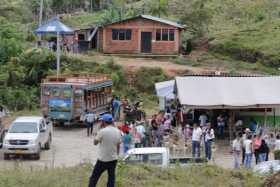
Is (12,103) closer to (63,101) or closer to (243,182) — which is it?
(63,101)

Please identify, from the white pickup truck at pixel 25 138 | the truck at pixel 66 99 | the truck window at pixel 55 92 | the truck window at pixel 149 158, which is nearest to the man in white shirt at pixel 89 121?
the truck at pixel 66 99

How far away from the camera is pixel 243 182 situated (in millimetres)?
13266

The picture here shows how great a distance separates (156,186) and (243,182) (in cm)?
190

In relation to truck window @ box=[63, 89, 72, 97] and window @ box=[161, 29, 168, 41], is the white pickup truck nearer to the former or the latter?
truck window @ box=[63, 89, 72, 97]

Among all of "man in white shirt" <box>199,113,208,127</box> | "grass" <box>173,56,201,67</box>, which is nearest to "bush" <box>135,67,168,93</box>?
"grass" <box>173,56,201,67</box>

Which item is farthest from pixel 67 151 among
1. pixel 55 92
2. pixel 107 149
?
pixel 107 149

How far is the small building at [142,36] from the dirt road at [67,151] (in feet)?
66.1

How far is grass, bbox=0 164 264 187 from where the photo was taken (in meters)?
12.0

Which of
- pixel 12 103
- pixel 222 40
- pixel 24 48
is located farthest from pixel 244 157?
pixel 222 40

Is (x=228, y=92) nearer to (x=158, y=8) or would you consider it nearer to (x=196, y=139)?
(x=196, y=139)

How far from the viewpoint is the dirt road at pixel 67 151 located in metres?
25.1

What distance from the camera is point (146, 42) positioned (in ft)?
178

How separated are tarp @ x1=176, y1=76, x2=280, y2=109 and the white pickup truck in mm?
6439

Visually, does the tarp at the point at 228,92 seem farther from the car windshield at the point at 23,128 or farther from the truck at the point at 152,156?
the truck at the point at 152,156
